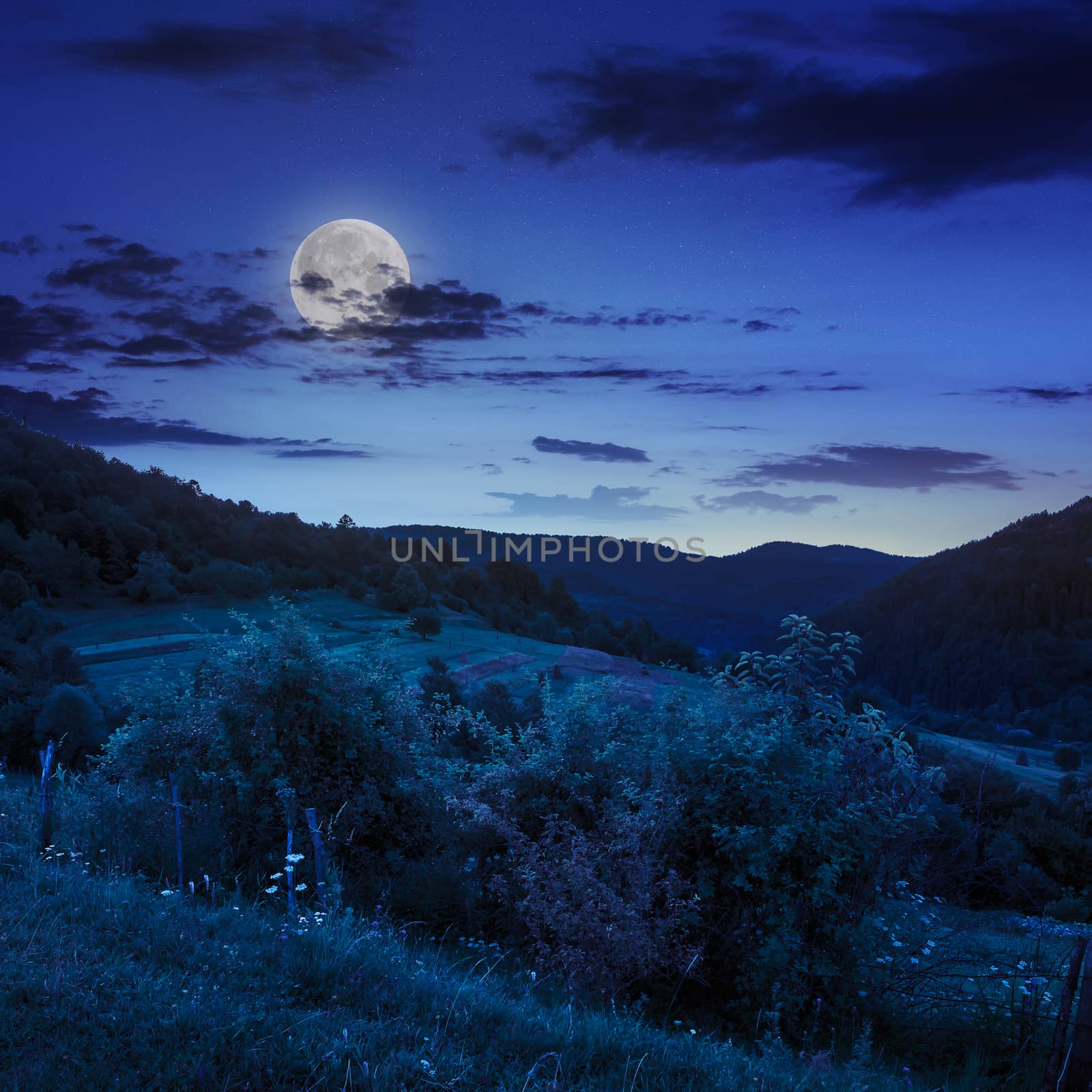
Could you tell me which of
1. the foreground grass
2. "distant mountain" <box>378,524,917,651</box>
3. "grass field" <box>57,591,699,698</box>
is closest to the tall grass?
the foreground grass

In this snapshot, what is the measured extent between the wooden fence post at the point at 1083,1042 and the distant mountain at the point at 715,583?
10493 centimetres

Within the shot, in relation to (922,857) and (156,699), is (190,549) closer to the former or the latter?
(156,699)

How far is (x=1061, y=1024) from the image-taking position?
5.26 metres

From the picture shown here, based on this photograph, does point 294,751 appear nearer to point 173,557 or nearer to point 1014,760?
point 1014,760

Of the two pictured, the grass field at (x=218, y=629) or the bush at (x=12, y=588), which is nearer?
the grass field at (x=218, y=629)

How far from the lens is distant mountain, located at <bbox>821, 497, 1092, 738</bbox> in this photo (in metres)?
119

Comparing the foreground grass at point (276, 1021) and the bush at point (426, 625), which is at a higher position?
the foreground grass at point (276, 1021)

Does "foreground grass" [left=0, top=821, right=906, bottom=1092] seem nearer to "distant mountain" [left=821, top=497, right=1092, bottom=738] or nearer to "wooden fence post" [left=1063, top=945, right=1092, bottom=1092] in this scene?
"wooden fence post" [left=1063, top=945, right=1092, bottom=1092]

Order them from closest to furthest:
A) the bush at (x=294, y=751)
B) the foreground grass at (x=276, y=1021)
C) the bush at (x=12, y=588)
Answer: the foreground grass at (x=276, y=1021), the bush at (x=294, y=751), the bush at (x=12, y=588)

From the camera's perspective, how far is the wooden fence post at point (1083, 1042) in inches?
199

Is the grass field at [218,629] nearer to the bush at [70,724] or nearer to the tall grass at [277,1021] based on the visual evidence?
the bush at [70,724]

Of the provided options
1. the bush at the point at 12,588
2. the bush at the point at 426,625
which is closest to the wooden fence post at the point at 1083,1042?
the bush at the point at 426,625

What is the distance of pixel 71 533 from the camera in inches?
2906

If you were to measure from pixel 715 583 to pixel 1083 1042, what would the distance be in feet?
454
